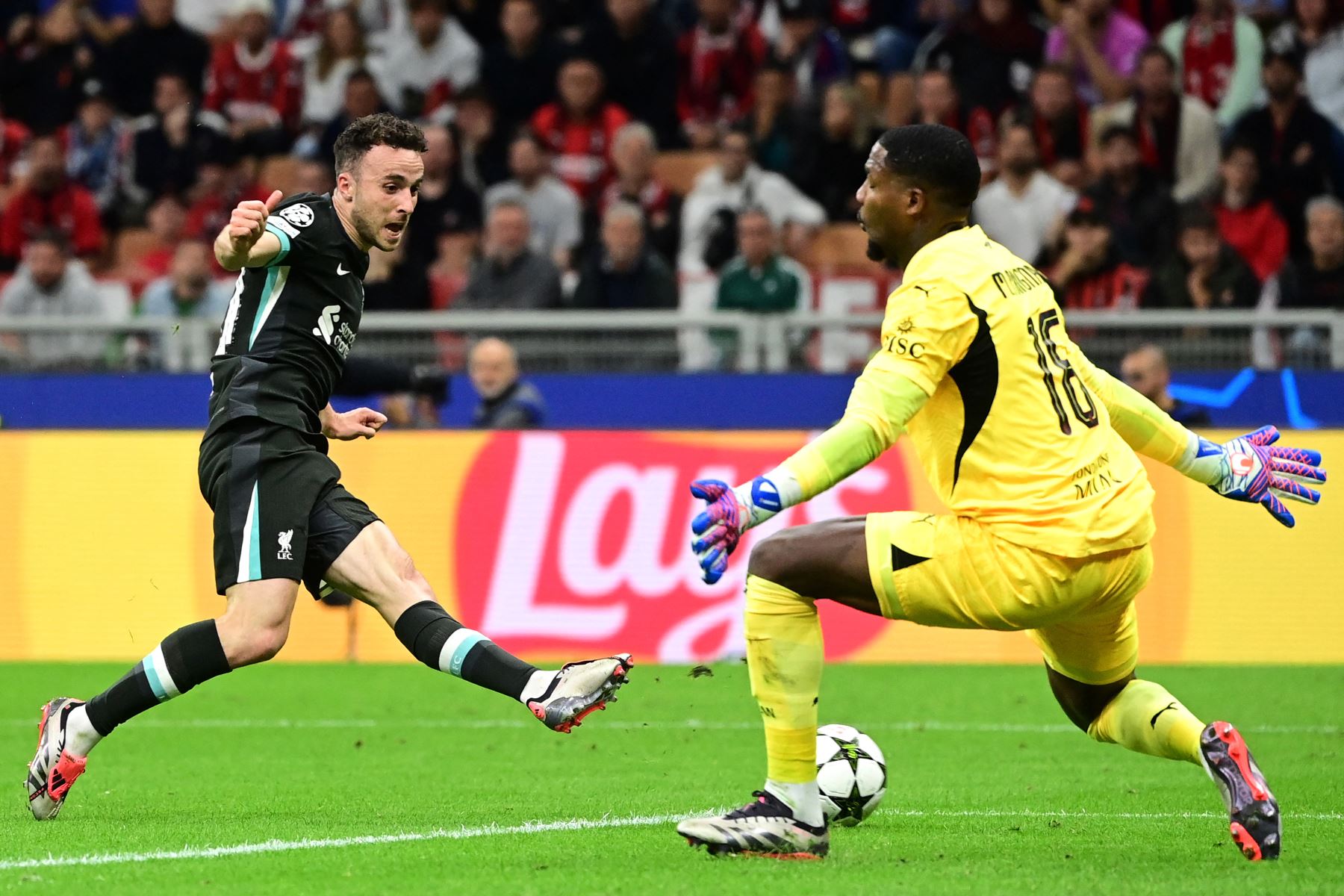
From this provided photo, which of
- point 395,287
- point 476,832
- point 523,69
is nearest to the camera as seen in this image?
point 476,832

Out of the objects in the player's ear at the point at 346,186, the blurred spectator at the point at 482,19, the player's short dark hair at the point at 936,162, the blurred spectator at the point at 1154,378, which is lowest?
the blurred spectator at the point at 1154,378

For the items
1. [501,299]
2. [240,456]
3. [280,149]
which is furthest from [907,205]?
[280,149]

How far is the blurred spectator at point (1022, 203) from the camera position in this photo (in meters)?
14.7

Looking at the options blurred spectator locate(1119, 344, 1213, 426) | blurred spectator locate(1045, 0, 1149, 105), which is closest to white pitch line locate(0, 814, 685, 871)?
blurred spectator locate(1119, 344, 1213, 426)

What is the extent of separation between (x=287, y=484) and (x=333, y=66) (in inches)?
463

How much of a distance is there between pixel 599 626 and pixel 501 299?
358 cm

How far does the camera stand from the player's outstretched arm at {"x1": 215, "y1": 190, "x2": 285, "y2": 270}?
5.93 m

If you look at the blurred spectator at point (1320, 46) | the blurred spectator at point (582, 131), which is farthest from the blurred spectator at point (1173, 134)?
the blurred spectator at point (582, 131)

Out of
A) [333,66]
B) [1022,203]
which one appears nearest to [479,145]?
[333,66]

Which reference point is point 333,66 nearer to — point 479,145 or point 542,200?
point 479,145

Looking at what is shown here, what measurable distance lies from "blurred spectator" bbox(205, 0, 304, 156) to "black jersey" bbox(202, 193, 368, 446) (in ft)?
36.5

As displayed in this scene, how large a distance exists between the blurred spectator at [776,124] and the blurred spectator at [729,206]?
11.6 inches

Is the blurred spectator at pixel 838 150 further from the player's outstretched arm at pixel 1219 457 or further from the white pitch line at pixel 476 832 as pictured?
the player's outstretched arm at pixel 1219 457

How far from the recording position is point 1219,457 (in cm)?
588
